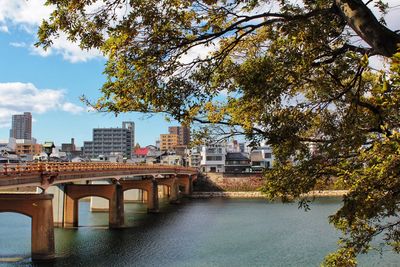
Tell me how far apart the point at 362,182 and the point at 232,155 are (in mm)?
90876

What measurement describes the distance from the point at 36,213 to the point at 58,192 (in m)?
13.9

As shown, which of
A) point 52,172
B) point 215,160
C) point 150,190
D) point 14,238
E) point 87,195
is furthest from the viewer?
point 215,160

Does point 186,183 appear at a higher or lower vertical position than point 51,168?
lower

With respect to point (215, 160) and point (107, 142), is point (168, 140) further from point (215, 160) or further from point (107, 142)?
point (215, 160)

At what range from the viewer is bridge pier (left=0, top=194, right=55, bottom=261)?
24781mm

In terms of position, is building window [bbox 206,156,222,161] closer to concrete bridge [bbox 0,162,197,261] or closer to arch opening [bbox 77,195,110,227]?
concrete bridge [bbox 0,162,197,261]

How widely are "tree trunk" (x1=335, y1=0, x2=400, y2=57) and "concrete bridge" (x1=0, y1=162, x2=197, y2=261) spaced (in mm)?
19666

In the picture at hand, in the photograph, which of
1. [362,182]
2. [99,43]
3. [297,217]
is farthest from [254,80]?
[297,217]

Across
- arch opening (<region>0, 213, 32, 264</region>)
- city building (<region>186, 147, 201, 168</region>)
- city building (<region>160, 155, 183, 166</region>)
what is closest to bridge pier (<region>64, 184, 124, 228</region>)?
arch opening (<region>0, 213, 32, 264</region>)

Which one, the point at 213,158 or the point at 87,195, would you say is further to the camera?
the point at 213,158

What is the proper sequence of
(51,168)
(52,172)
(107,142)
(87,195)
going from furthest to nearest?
(107,142) → (87,195) → (51,168) → (52,172)

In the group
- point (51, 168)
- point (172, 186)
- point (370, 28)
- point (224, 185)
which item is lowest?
point (224, 185)

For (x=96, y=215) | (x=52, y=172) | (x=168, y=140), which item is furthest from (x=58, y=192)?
(x=168, y=140)

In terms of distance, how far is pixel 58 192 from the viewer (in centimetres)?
3872
